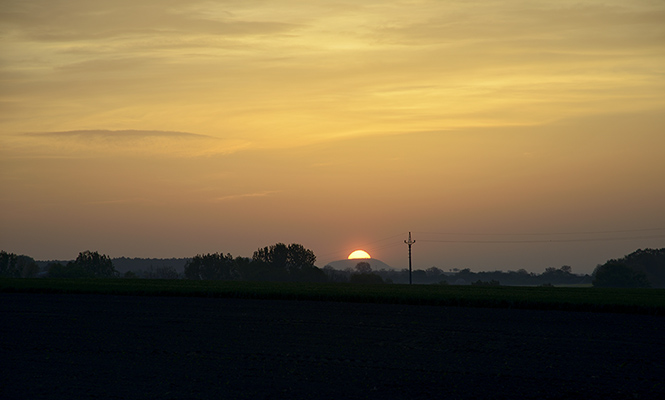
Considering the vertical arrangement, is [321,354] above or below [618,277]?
below

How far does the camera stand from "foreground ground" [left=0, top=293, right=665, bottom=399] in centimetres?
1816

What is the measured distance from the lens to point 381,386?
18.6 m

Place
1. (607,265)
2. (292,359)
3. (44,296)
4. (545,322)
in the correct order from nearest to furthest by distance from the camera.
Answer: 1. (292,359)
2. (545,322)
3. (44,296)
4. (607,265)

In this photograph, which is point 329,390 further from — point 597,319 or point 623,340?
point 597,319

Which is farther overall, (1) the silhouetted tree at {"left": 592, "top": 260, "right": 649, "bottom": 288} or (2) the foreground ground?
(1) the silhouetted tree at {"left": 592, "top": 260, "right": 649, "bottom": 288}

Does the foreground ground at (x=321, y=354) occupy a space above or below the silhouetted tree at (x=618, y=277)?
below

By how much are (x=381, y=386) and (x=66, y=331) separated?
17177mm

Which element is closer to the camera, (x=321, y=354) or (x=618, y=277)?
(x=321, y=354)

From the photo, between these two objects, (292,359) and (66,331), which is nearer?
(292,359)

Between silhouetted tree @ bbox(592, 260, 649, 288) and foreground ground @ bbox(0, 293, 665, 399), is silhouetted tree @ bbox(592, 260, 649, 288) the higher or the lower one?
the higher one

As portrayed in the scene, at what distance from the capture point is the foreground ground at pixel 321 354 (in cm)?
1816

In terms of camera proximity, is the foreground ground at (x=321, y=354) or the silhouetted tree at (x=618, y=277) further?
the silhouetted tree at (x=618, y=277)

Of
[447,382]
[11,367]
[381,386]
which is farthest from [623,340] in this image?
[11,367]

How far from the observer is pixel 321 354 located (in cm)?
2373
